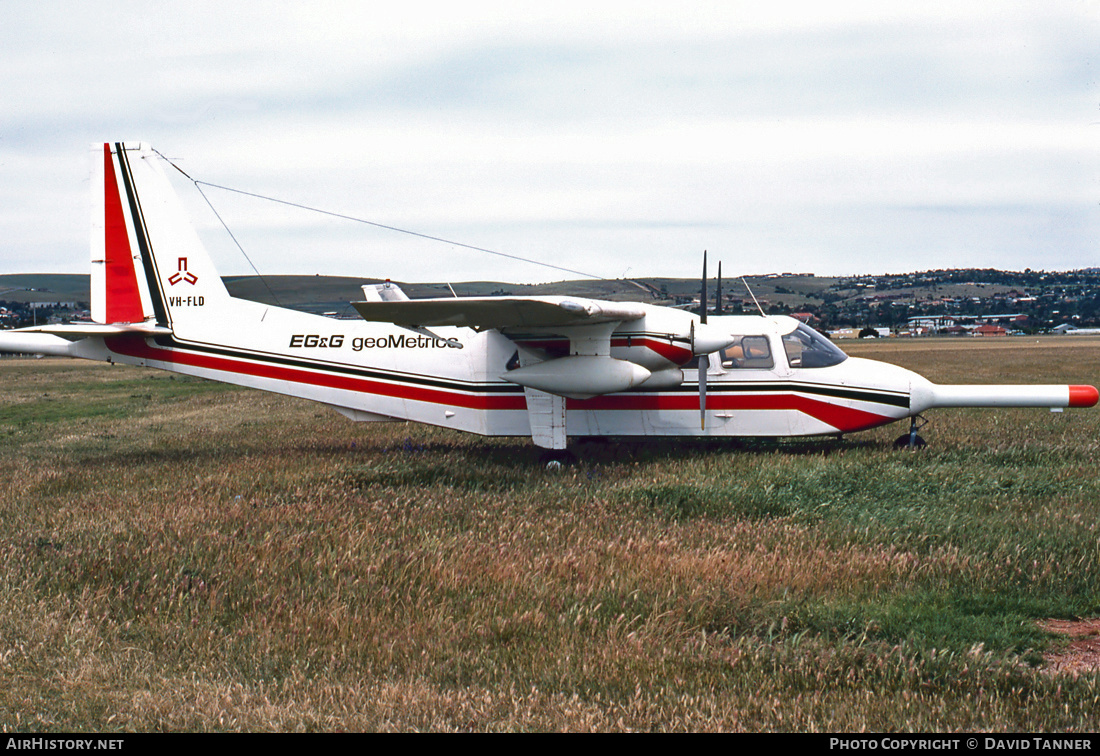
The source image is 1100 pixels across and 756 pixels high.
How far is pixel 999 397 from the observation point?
544 inches

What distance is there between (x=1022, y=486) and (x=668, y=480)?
174 inches

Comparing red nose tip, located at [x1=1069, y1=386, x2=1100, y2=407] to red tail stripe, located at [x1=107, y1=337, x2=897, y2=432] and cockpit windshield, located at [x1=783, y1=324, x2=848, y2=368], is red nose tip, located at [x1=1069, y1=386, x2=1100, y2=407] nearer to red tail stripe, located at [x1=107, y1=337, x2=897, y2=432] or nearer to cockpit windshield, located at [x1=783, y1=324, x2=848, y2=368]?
red tail stripe, located at [x1=107, y1=337, x2=897, y2=432]

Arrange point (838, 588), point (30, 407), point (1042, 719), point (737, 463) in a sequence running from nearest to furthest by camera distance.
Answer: point (1042, 719), point (838, 588), point (737, 463), point (30, 407)

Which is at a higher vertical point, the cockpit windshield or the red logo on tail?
the red logo on tail

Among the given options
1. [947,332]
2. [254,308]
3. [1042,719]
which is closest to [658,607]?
[1042,719]

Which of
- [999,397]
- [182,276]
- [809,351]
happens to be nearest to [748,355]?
[809,351]

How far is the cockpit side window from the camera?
1416 centimetres

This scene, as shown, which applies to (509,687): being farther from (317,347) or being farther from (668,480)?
(317,347)

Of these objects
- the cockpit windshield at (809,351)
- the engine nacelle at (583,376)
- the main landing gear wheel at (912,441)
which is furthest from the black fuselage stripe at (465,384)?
the engine nacelle at (583,376)

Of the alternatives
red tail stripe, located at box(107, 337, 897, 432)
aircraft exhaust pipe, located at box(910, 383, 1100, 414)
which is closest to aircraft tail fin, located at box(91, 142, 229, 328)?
red tail stripe, located at box(107, 337, 897, 432)

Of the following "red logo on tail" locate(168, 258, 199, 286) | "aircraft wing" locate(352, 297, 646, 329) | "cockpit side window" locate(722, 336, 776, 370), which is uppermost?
"red logo on tail" locate(168, 258, 199, 286)

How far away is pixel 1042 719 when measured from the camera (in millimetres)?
4785

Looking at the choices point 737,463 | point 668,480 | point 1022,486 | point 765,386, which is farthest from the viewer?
point 765,386

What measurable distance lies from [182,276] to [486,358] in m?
5.66
